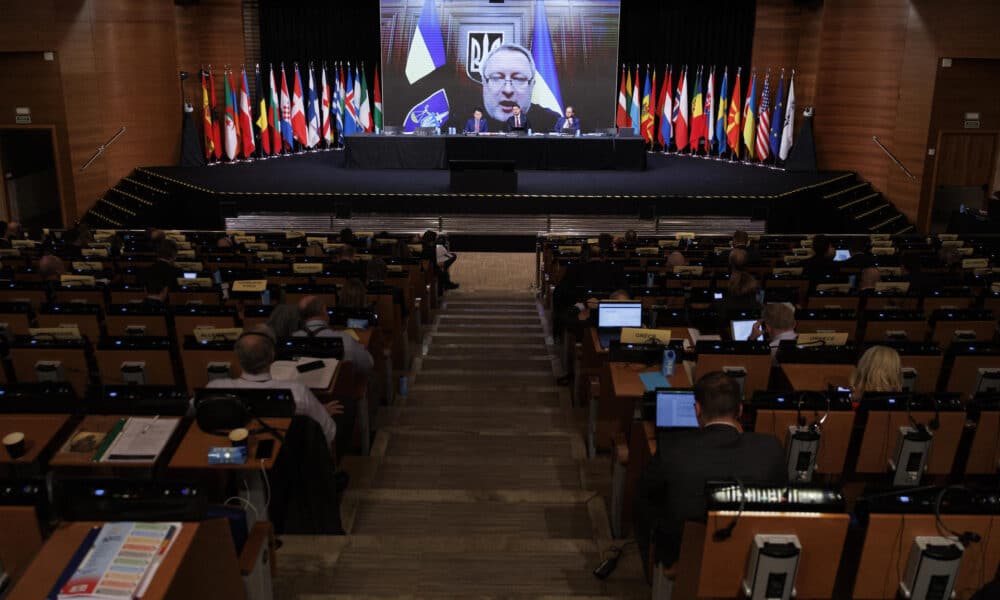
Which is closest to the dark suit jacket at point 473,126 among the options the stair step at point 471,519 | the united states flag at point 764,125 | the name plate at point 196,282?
the united states flag at point 764,125

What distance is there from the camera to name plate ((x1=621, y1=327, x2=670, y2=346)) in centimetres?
564

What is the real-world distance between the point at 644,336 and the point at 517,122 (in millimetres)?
15539

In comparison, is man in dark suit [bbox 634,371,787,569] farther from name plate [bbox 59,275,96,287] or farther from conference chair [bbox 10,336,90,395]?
name plate [bbox 59,275,96,287]

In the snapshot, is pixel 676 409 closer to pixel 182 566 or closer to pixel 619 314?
pixel 619 314

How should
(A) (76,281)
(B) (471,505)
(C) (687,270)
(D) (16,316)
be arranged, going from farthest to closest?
(C) (687,270) < (A) (76,281) < (D) (16,316) < (B) (471,505)

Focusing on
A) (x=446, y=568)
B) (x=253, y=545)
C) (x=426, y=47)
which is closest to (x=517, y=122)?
(x=426, y=47)

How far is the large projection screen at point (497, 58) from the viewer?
2114cm

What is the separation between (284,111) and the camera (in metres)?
21.7

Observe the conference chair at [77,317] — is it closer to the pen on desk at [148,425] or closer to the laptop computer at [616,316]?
the pen on desk at [148,425]

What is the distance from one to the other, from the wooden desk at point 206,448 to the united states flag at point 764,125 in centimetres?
1825

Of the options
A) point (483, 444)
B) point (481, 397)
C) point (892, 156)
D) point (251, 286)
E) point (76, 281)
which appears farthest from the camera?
point (892, 156)

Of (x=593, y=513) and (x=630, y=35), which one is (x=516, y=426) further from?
(x=630, y=35)

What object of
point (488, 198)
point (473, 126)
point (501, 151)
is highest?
point (473, 126)

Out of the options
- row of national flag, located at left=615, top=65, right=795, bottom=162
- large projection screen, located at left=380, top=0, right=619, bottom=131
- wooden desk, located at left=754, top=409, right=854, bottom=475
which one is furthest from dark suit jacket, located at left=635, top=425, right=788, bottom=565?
large projection screen, located at left=380, top=0, right=619, bottom=131
